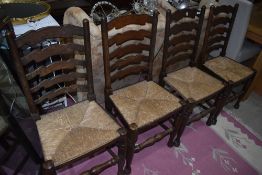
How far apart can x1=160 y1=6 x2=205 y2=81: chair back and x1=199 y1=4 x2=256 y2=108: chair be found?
4.3 inches

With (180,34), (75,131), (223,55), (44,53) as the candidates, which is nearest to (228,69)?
(223,55)

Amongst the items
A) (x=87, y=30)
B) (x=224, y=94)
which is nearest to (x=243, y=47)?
(x=224, y=94)

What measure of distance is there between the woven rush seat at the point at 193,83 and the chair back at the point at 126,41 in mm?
247

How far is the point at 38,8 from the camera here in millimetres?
1780

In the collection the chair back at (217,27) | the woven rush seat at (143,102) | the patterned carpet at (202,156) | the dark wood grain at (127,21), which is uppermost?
the dark wood grain at (127,21)

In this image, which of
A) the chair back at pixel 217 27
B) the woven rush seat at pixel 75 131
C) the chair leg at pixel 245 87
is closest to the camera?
the woven rush seat at pixel 75 131

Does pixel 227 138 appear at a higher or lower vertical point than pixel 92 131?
lower

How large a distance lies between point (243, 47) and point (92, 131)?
1827mm

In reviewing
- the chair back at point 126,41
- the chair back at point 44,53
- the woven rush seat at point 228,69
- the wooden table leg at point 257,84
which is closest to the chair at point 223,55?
the woven rush seat at point 228,69

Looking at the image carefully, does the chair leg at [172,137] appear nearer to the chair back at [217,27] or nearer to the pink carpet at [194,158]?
the pink carpet at [194,158]

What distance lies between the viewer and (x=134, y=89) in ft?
5.71

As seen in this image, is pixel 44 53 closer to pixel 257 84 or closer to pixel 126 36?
pixel 126 36

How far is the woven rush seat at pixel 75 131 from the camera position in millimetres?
1282

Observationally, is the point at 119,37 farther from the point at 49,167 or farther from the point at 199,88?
the point at 49,167
